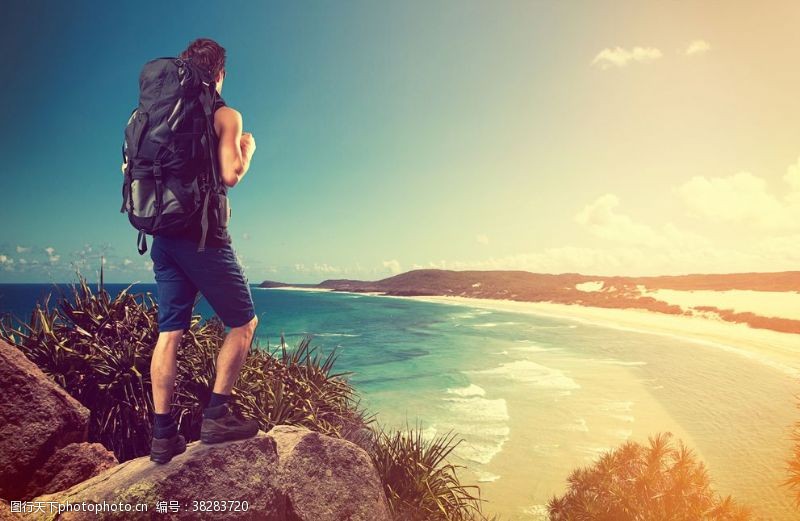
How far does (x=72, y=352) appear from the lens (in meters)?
4.24

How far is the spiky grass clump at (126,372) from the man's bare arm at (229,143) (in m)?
2.78

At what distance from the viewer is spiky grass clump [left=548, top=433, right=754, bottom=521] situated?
472 cm

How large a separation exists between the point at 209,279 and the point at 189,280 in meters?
0.18

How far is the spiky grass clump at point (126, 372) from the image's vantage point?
421 cm

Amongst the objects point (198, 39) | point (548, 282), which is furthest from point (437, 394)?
point (548, 282)

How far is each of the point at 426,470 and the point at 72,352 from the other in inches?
153

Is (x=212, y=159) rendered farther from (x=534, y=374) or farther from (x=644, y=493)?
(x=534, y=374)

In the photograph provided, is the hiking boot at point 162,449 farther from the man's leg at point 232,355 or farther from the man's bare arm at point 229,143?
the man's bare arm at point 229,143

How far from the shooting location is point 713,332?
26000 mm

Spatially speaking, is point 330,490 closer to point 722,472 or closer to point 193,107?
point 193,107

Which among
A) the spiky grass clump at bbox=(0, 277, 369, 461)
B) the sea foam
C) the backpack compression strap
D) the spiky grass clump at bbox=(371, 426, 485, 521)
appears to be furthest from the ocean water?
the backpack compression strap

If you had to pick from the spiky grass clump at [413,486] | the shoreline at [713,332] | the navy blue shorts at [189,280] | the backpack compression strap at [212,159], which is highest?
the backpack compression strap at [212,159]

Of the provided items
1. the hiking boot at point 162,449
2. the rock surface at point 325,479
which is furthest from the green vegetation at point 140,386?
the hiking boot at point 162,449

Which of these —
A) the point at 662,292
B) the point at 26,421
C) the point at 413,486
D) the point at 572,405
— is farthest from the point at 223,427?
the point at 662,292
